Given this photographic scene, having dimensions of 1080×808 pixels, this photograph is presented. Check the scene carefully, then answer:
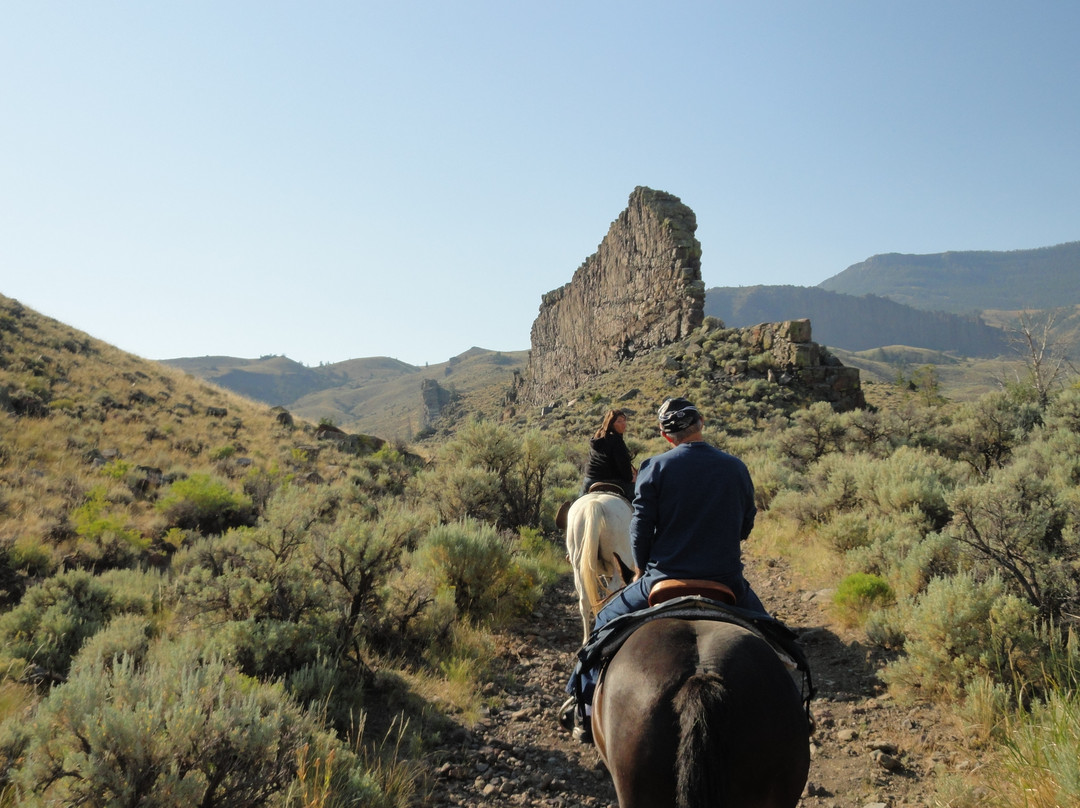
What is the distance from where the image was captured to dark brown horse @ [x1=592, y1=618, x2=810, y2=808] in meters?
2.14

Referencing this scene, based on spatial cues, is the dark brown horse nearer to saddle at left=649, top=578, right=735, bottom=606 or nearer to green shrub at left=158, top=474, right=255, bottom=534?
saddle at left=649, top=578, right=735, bottom=606

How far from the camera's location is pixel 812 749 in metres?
4.39

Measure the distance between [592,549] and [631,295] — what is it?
3652 cm

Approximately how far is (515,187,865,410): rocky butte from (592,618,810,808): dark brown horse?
23.0 metres

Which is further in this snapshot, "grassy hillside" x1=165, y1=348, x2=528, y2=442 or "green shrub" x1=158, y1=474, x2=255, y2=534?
"grassy hillside" x1=165, y1=348, x2=528, y2=442

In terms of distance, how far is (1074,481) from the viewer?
7.01m

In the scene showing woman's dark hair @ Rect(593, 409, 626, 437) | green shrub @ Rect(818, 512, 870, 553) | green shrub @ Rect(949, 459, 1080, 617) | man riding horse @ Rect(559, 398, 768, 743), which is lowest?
green shrub @ Rect(818, 512, 870, 553)

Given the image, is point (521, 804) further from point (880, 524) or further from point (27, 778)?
point (880, 524)

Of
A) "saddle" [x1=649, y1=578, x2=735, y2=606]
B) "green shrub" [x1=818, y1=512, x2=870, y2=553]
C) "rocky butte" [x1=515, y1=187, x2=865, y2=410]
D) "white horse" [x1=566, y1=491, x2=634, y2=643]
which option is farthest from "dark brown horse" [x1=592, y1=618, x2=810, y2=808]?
"rocky butte" [x1=515, y1=187, x2=865, y2=410]

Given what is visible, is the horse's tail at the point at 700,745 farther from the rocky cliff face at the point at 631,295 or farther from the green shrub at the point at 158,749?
the rocky cliff face at the point at 631,295

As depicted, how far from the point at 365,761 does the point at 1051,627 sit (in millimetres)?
4954

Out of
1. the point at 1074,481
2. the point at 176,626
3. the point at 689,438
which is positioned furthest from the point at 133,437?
the point at 1074,481

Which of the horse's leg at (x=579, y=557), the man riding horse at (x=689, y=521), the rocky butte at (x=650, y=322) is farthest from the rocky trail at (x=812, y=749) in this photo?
the rocky butte at (x=650, y=322)

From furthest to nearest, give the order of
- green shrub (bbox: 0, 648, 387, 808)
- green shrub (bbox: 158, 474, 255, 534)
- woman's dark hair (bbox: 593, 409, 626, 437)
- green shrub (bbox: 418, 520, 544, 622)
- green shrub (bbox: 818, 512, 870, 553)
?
green shrub (bbox: 158, 474, 255, 534) < green shrub (bbox: 818, 512, 870, 553) < green shrub (bbox: 418, 520, 544, 622) < woman's dark hair (bbox: 593, 409, 626, 437) < green shrub (bbox: 0, 648, 387, 808)
